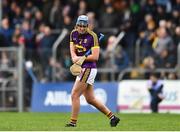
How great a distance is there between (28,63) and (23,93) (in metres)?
1.13

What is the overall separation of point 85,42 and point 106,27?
13.8 meters

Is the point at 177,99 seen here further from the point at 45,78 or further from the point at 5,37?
the point at 5,37

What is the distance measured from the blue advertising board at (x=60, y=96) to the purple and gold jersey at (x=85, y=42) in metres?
10.7

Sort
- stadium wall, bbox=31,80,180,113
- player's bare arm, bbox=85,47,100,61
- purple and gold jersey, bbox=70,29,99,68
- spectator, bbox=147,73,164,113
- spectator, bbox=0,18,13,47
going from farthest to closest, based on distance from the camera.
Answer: spectator, bbox=0,18,13,47, stadium wall, bbox=31,80,180,113, spectator, bbox=147,73,164,113, purple and gold jersey, bbox=70,29,99,68, player's bare arm, bbox=85,47,100,61

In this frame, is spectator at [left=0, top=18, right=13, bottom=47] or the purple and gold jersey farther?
spectator at [left=0, top=18, right=13, bottom=47]

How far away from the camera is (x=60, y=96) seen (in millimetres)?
27750

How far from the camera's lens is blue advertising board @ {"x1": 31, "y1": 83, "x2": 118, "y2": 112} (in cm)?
2728

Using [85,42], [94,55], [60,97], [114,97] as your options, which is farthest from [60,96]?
[94,55]

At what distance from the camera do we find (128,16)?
97.4 ft

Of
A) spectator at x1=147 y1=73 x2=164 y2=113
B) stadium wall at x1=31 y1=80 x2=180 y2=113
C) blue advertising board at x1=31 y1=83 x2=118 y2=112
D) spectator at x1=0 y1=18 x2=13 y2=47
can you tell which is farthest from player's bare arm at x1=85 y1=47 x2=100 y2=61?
spectator at x1=0 y1=18 x2=13 y2=47

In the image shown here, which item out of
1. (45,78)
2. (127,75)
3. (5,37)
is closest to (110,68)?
(127,75)

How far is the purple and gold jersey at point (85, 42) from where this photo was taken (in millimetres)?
16391

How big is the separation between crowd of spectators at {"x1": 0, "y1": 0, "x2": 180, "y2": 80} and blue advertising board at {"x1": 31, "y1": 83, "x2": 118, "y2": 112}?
0.87 m

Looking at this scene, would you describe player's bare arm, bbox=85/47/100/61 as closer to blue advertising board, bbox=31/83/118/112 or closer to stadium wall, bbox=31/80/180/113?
stadium wall, bbox=31/80/180/113
